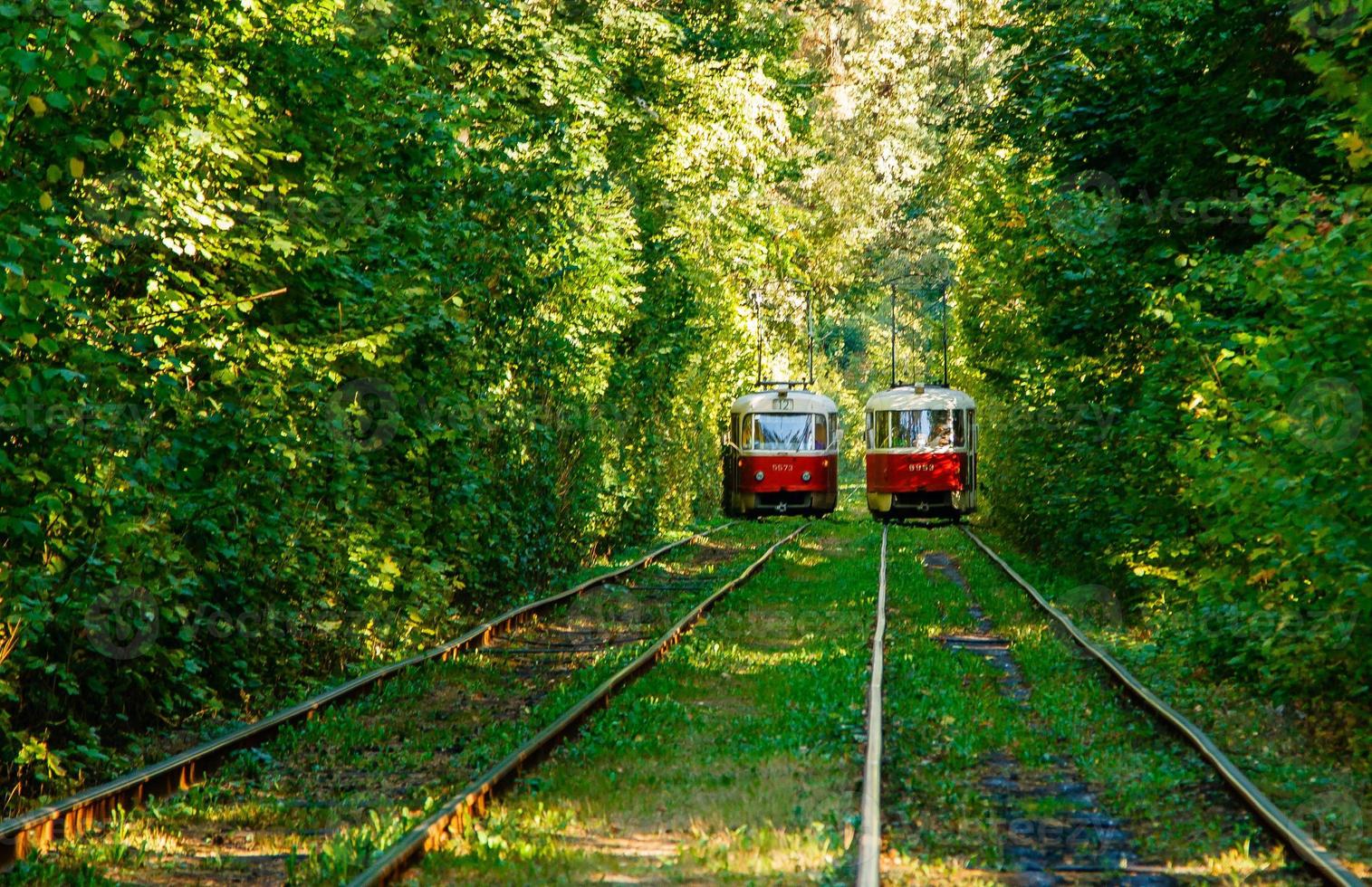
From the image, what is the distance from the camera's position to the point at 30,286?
21.8 ft

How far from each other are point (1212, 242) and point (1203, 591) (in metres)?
3.57

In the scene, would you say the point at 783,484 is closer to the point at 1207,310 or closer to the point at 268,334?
the point at 1207,310

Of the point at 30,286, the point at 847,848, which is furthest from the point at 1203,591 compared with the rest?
the point at 30,286

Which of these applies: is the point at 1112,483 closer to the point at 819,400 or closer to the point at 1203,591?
the point at 1203,591

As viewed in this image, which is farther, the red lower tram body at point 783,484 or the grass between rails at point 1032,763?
the red lower tram body at point 783,484

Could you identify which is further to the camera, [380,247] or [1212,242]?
[1212,242]

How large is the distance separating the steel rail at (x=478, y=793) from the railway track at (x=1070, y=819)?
1.92 meters
